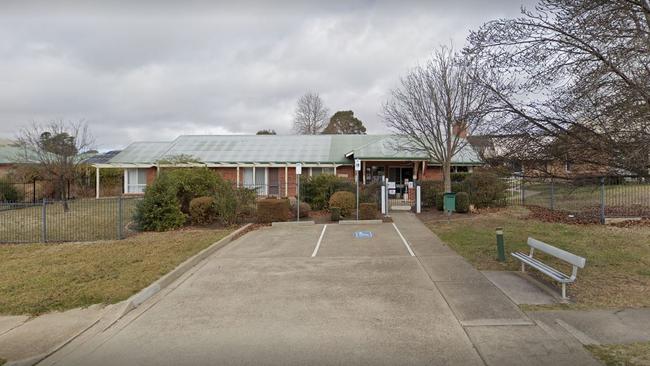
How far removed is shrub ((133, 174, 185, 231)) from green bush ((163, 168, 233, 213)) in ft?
2.52

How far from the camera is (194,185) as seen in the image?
14953 millimetres

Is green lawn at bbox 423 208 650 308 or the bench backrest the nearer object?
the bench backrest

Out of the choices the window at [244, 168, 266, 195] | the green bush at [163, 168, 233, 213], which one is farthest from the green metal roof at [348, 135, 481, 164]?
the green bush at [163, 168, 233, 213]

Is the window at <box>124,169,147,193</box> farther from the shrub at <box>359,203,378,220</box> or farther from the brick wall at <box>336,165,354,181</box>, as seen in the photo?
the shrub at <box>359,203,378,220</box>

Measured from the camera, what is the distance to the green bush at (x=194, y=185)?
1452 centimetres

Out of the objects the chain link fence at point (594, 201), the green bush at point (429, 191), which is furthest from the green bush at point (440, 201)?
the chain link fence at point (594, 201)

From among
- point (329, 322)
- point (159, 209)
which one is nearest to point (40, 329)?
point (329, 322)

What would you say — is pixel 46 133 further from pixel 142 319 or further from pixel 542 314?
pixel 542 314

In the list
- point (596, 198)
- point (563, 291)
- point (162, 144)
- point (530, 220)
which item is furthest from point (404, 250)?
point (162, 144)

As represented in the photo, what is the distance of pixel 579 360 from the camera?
359cm

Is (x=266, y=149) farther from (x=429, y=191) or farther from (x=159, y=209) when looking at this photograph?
(x=159, y=209)

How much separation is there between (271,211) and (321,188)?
338 cm

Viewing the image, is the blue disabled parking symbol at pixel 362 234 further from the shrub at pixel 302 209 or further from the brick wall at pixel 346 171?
the brick wall at pixel 346 171

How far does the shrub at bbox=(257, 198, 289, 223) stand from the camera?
14.7 m
